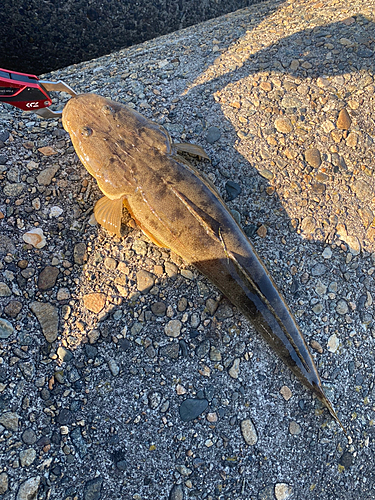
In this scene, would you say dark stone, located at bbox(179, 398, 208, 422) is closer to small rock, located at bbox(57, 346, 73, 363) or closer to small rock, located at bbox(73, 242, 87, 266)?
small rock, located at bbox(57, 346, 73, 363)

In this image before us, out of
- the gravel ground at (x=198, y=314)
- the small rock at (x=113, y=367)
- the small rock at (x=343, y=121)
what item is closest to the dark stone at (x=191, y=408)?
the gravel ground at (x=198, y=314)

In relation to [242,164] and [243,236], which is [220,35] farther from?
[243,236]

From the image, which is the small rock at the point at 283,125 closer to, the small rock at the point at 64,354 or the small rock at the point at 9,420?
the small rock at the point at 64,354

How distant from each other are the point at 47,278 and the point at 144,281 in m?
0.77

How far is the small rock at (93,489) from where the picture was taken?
8.31 feet

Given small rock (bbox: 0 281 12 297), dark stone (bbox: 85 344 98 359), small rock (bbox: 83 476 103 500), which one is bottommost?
small rock (bbox: 83 476 103 500)

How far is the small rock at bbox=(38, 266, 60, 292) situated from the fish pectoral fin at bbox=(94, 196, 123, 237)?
537 mm

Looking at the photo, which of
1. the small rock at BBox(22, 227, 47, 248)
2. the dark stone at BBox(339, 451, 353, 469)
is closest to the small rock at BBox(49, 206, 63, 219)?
the small rock at BBox(22, 227, 47, 248)

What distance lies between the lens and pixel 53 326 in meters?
2.88

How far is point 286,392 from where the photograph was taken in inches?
116

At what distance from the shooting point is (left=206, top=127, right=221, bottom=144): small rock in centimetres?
373

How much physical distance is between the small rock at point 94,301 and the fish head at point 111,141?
0.81m

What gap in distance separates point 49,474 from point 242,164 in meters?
2.95

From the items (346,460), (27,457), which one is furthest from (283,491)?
(27,457)
